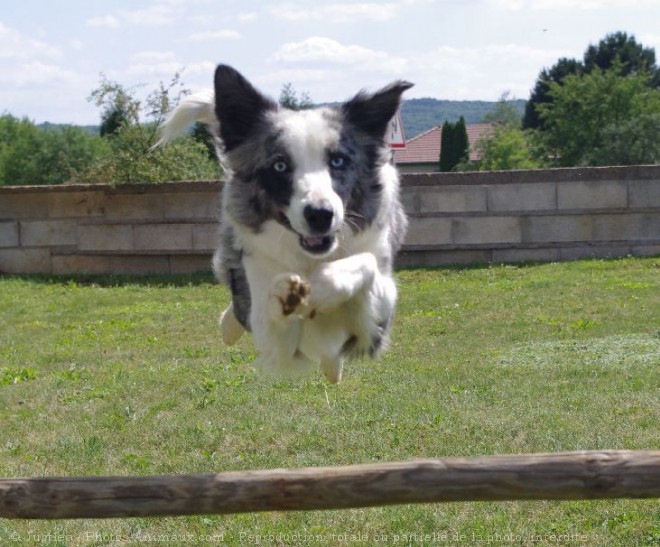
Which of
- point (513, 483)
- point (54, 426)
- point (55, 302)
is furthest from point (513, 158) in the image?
point (513, 483)

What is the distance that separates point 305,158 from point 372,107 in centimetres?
65

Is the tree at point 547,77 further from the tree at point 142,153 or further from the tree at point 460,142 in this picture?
the tree at point 142,153

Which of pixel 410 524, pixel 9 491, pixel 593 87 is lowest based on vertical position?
pixel 410 524

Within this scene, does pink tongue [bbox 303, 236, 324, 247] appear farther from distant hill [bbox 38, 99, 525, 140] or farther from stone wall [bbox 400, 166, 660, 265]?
distant hill [bbox 38, 99, 525, 140]

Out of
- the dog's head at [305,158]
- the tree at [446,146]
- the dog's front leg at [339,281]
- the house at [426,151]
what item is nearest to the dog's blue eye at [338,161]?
the dog's head at [305,158]

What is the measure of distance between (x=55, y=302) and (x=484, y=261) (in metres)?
7.71

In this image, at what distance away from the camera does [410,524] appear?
7.88 meters

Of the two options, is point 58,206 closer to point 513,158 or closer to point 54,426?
point 54,426

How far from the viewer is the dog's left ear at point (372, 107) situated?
5586 millimetres

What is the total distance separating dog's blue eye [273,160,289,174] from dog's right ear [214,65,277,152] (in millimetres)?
445

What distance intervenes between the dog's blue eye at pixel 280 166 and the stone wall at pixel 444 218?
1374 centimetres

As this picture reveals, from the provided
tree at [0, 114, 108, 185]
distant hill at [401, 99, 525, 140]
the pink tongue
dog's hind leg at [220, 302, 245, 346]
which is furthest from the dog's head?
distant hill at [401, 99, 525, 140]

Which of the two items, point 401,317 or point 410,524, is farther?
point 401,317

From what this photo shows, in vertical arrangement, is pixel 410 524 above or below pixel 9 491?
below
